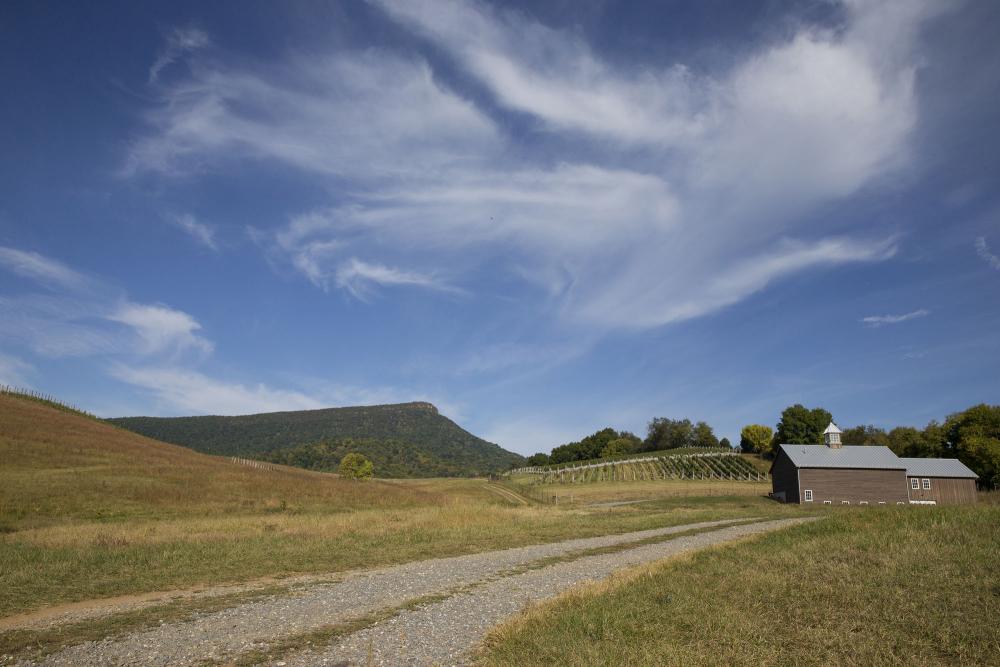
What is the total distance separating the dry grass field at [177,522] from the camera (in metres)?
17.8

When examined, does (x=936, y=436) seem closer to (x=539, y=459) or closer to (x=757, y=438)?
(x=757, y=438)

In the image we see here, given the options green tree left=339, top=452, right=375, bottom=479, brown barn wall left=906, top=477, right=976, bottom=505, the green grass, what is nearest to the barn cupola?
brown barn wall left=906, top=477, right=976, bottom=505

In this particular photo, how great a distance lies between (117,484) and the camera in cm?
3853

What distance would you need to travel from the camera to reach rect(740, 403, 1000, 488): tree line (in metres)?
82.2

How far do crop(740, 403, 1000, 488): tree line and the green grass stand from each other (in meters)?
85.9

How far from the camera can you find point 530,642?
31.0ft

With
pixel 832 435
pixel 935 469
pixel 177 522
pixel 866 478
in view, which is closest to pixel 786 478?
pixel 866 478

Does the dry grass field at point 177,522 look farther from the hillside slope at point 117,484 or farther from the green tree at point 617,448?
the green tree at point 617,448

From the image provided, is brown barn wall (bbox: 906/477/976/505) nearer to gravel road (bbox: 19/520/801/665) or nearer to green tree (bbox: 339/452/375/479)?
green tree (bbox: 339/452/375/479)

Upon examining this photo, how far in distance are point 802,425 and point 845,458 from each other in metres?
58.8

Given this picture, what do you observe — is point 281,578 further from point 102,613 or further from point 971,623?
point 971,623

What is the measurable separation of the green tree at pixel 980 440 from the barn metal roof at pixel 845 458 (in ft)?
65.4

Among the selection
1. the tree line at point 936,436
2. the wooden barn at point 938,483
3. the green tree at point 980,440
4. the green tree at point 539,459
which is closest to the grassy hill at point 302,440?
the green tree at point 539,459

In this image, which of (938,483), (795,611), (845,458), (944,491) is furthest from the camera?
(938,483)
